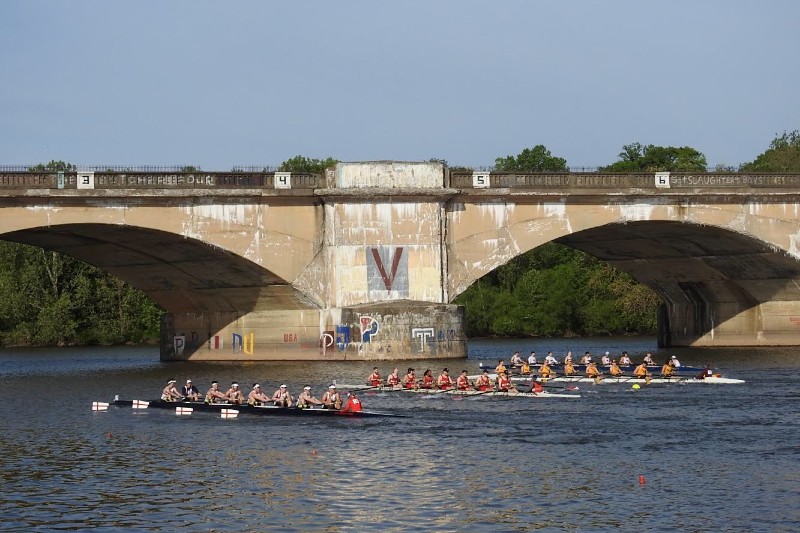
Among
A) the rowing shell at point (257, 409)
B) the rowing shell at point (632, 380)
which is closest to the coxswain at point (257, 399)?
the rowing shell at point (257, 409)

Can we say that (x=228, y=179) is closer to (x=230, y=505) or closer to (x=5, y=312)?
(x=230, y=505)

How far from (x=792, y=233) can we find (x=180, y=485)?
46.3 m

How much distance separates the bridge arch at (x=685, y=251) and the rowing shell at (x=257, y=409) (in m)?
21.0

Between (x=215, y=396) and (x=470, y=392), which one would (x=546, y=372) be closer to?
(x=470, y=392)

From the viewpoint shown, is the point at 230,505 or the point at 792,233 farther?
the point at 792,233

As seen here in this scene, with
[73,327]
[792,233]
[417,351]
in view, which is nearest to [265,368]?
[417,351]

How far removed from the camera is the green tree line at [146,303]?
10450 cm

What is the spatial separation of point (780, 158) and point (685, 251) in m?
51.2

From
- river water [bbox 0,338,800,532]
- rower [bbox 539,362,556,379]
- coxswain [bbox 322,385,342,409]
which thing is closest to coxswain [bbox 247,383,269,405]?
river water [bbox 0,338,800,532]

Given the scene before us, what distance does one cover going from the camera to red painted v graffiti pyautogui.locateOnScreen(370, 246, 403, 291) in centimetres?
6159

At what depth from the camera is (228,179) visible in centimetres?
6062

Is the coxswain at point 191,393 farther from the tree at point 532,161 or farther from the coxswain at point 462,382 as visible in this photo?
the tree at point 532,161

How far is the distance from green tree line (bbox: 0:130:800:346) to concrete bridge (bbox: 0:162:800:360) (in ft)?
117

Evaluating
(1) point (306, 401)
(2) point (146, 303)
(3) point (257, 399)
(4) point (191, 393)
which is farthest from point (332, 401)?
(2) point (146, 303)
